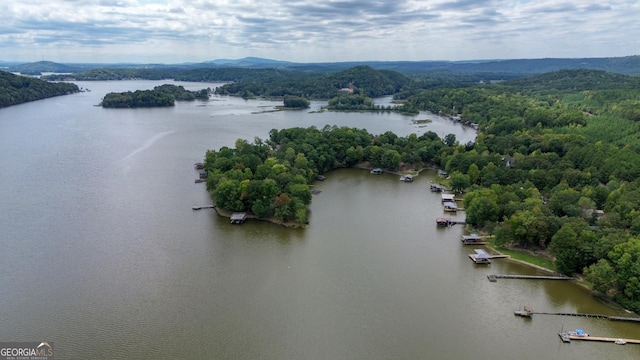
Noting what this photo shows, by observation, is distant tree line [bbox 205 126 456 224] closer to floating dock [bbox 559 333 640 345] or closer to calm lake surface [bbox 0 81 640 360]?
calm lake surface [bbox 0 81 640 360]

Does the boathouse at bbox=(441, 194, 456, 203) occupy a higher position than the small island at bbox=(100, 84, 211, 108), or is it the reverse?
the small island at bbox=(100, 84, 211, 108)

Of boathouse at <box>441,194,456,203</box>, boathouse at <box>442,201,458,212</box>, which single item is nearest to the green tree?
boathouse at <box>442,201,458,212</box>

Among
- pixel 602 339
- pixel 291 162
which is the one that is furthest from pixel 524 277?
pixel 291 162

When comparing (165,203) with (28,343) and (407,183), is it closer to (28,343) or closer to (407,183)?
(28,343)

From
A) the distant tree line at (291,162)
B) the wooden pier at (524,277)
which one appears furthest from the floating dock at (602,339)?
the distant tree line at (291,162)

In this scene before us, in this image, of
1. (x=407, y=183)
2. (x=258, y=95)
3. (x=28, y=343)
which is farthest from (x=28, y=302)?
(x=258, y=95)

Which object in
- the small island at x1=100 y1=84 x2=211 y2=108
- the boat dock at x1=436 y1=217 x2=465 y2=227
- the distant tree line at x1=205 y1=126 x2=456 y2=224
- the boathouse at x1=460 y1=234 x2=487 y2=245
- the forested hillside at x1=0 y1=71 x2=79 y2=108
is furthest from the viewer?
the small island at x1=100 y1=84 x2=211 y2=108

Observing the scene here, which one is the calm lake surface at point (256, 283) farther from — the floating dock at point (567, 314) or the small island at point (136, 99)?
the small island at point (136, 99)
